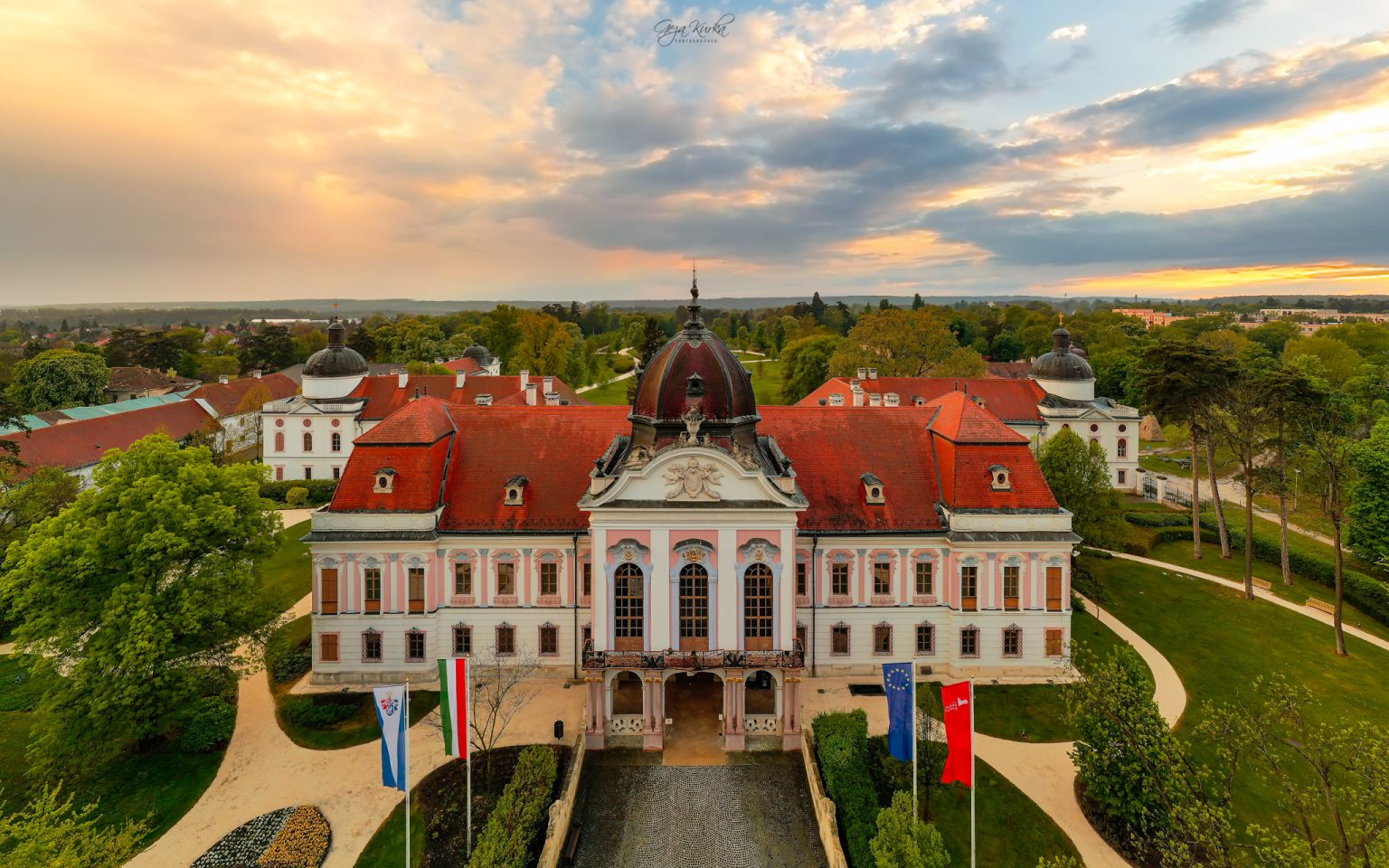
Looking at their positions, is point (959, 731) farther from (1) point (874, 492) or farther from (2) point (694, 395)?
(2) point (694, 395)

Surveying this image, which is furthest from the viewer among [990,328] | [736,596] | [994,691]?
[990,328]

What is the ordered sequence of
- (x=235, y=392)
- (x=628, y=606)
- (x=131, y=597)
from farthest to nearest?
(x=235, y=392) → (x=628, y=606) → (x=131, y=597)

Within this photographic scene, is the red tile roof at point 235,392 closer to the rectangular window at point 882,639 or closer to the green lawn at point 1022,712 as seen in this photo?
the rectangular window at point 882,639

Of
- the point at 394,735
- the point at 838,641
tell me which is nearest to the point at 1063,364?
the point at 838,641

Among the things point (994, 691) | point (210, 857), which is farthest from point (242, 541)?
point (994, 691)

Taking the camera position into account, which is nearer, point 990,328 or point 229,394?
point 229,394

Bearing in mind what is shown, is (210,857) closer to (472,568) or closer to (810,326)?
(472,568)
